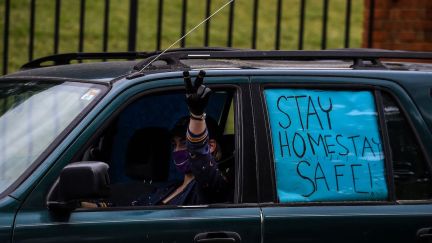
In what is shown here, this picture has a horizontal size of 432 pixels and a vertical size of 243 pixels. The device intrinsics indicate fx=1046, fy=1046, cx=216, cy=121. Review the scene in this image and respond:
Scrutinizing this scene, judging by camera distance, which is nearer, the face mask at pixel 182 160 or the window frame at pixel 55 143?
the window frame at pixel 55 143

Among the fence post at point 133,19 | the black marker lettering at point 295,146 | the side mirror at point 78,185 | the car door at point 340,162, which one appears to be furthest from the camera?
the fence post at point 133,19

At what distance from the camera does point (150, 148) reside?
16.5 feet

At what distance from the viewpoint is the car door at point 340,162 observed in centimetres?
451

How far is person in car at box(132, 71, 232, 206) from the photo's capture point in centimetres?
436

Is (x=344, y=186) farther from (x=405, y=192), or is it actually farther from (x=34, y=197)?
(x=34, y=197)

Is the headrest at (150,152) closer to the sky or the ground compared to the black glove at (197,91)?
closer to the ground

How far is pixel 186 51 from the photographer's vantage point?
16.4ft

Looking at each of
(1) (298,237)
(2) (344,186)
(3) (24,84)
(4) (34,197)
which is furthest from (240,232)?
(3) (24,84)

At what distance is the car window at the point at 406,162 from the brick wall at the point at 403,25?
4.34 meters

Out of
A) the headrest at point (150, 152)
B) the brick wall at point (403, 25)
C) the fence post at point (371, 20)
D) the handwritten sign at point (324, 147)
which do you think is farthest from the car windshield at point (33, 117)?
the brick wall at point (403, 25)

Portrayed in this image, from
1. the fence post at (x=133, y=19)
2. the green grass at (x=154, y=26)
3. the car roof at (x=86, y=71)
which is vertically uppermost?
the green grass at (x=154, y=26)

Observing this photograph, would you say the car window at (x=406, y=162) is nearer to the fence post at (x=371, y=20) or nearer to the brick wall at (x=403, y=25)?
the fence post at (x=371, y=20)

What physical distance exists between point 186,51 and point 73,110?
2.60 feet

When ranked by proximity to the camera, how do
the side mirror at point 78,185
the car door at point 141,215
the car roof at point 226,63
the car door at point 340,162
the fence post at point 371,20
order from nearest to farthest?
the side mirror at point 78,185 → the car door at point 141,215 → the car door at point 340,162 → the car roof at point 226,63 → the fence post at point 371,20
